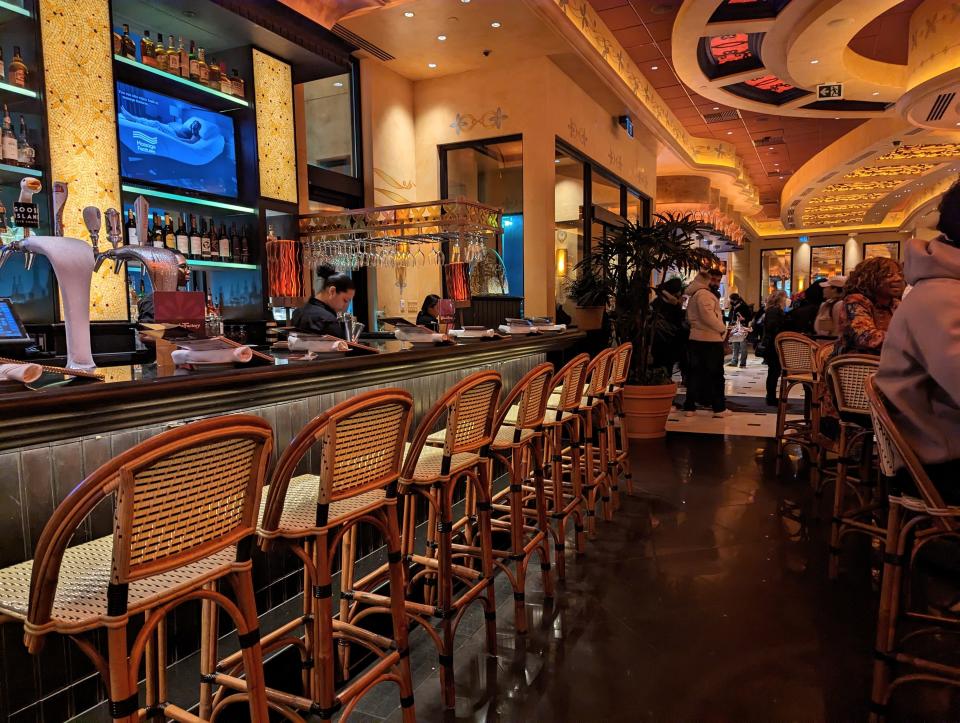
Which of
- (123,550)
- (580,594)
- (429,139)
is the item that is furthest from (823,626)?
(429,139)

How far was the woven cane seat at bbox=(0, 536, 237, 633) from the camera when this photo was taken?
1.13m

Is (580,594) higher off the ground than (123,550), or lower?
lower

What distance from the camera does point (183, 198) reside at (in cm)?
428

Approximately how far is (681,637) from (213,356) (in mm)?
2018

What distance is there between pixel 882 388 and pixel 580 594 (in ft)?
4.97

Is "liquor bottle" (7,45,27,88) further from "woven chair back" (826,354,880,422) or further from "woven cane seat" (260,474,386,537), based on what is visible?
"woven chair back" (826,354,880,422)

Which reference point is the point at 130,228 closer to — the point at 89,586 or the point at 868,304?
the point at 89,586

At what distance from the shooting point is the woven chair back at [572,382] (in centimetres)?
305

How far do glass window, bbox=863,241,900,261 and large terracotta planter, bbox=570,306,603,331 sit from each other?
17561mm

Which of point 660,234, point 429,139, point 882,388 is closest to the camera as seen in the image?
point 882,388

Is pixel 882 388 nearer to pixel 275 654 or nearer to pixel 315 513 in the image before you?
pixel 315 513

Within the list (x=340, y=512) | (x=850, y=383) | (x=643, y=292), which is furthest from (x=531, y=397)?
(x=643, y=292)

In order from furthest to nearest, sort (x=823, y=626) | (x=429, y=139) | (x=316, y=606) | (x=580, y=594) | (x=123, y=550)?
(x=429, y=139) < (x=580, y=594) < (x=823, y=626) < (x=316, y=606) < (x=123, y=550)

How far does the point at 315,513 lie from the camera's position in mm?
1680
